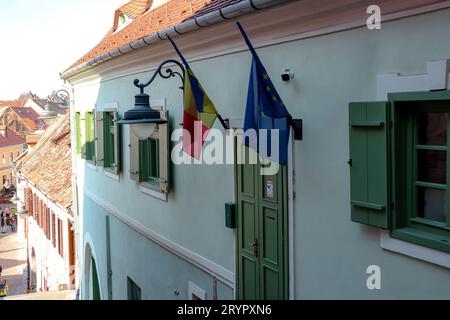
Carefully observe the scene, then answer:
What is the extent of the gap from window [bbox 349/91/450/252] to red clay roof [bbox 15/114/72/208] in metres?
14.7

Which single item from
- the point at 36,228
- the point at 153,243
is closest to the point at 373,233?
the point at 153,243

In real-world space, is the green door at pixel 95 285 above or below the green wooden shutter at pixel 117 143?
below

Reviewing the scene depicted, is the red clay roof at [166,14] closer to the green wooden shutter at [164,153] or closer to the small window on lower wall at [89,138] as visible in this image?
the green wooden shutter at [164,153]

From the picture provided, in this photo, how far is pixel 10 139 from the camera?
2158 inches

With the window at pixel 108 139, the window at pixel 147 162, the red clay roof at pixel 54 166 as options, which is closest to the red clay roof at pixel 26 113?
the red clay roof at pixel 54 166

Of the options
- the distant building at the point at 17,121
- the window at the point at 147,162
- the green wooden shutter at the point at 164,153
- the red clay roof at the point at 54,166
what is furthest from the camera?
the distant building at the point at 17,121

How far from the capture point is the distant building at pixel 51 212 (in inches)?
751

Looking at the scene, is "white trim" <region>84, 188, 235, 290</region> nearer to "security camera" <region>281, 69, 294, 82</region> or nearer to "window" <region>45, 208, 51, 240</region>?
"security camera" <region>281, 69, 294, 82</region>

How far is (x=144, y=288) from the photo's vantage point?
362 inches

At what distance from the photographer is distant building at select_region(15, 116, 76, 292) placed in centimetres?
1908

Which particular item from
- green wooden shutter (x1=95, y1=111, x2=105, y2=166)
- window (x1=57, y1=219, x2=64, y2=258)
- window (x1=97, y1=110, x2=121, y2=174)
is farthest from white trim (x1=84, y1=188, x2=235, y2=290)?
window (x1=57, y1=219, x2=64, y2=258)

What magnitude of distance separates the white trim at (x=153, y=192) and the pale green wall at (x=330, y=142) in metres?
1.48

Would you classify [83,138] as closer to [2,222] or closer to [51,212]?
[51,212]
